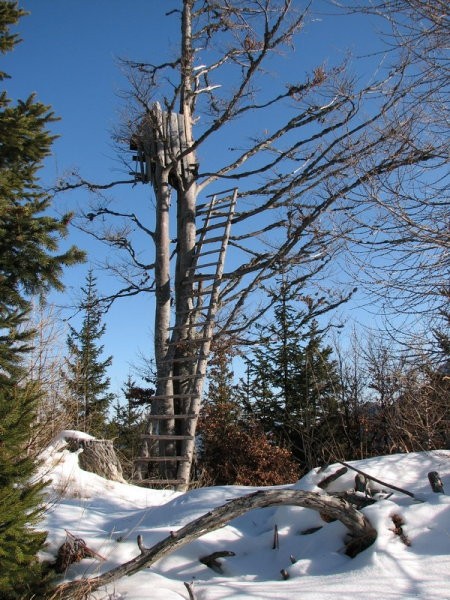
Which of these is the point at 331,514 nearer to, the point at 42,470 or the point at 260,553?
the point at 260,553

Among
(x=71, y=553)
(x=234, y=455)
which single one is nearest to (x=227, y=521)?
(x=71, y=553)

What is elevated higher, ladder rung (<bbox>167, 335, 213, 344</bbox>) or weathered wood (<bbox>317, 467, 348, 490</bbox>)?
ladder rung (<bbox>167, 335, 213, 344</bbox>)

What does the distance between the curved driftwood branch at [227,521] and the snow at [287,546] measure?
0.09 metres

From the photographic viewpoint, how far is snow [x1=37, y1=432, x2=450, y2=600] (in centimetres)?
328

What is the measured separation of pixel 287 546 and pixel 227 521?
580 mm

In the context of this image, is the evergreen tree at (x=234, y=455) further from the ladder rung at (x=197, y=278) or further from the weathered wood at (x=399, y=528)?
the weathered wood at (x=399, y=528)

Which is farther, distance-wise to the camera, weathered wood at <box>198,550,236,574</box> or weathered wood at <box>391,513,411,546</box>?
weathered wood at <box>198,550,236,574</box>

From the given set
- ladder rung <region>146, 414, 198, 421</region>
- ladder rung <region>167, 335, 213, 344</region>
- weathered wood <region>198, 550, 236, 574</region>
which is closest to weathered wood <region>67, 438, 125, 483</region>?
ladder rung <region>146, 414, 198, 421</region>

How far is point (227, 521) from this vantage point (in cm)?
379

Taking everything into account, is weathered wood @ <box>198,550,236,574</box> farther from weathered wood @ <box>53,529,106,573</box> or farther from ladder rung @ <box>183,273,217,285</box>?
ladder rung @ <box>183,273,217,285</box>

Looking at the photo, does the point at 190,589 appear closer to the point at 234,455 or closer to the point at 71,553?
the point at 71,553

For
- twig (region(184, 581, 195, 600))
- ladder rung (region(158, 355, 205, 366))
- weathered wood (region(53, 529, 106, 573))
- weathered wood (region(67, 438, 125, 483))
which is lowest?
twig (region(184, 581, 195, 600))

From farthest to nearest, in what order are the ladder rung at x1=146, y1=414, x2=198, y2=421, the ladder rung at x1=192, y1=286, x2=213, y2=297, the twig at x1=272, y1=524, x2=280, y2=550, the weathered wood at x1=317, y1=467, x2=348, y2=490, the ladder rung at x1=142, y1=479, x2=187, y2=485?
1. the ladder rung at x1=192, y1=286, x2=213, y2=297
2. the ladder rung at x1=146, y1=414, x2=198, y2=421
3. the ladder rung at x1=142, y1=479, x2=187, y2=485
4. the weathered wood at x1=317, y1=467, x2=348, y2=490
5. the twig at x1=272, y1=524, x2=280, y2=550

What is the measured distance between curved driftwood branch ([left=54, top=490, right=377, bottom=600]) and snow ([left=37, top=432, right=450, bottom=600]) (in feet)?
0.31
